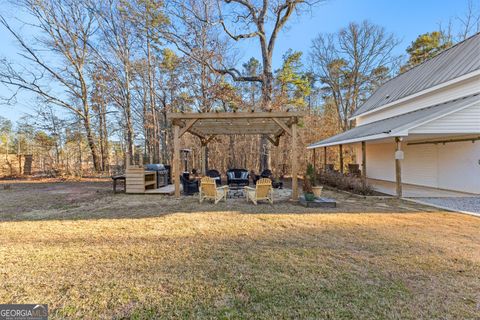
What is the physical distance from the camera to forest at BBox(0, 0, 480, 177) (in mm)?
13180

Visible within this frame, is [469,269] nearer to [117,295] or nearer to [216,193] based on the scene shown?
[117,295]

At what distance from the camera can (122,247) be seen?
11.8 feet

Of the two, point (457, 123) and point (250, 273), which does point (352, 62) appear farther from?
point (250, 273)

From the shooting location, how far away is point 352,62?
19656 mm

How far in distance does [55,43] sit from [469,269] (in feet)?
70.4

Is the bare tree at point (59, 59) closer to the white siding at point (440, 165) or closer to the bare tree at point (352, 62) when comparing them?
the bare tree at point (352, 62)

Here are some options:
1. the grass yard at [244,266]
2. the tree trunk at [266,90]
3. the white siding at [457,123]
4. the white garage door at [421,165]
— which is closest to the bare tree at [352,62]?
the white garage door at [421,165]

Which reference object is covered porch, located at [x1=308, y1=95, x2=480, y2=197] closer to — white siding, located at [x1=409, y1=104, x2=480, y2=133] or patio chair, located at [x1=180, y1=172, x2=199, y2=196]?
white siding, located at [x1=409, y1=104, x2=480, y2=133]

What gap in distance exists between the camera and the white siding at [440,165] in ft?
28.1

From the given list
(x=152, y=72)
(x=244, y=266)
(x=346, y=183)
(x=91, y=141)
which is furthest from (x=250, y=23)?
(x=244, y=266)

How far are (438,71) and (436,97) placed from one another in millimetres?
1429

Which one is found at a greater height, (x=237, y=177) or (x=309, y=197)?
(x=237, y=177)

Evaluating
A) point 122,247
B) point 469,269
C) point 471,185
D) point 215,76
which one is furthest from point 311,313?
point 215,76

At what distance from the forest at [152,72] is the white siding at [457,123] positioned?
6.41 meters
